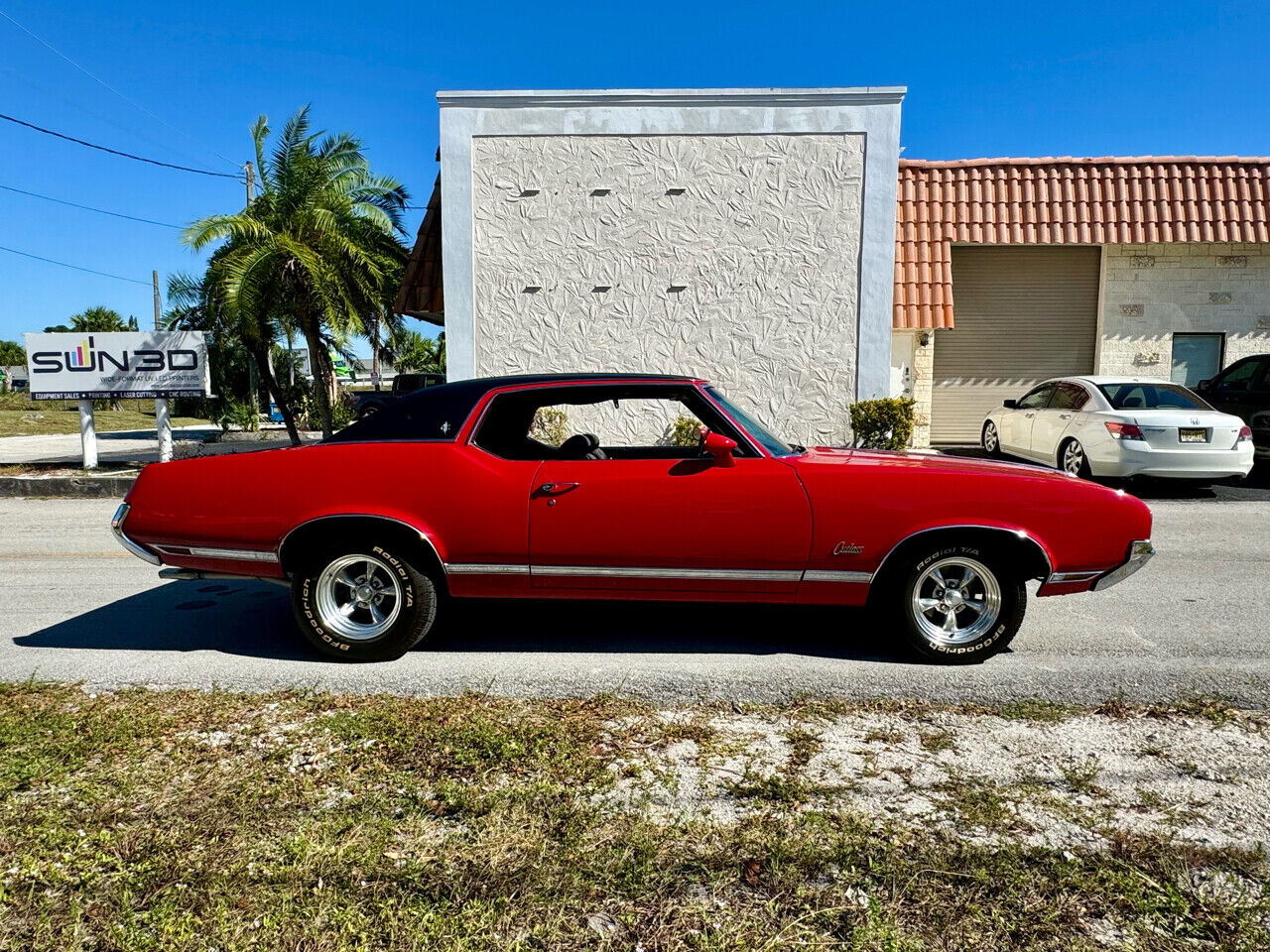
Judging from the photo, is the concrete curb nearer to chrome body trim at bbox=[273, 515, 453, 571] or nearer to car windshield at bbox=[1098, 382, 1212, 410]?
chrome body trim at bbox=[273, 515, 453, 571]

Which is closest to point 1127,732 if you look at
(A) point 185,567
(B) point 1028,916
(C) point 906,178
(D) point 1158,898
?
(D) point 1158,898

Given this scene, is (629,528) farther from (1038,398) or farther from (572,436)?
(1038,398)

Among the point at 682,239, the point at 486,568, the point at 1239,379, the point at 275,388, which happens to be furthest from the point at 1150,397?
the point at 275,388

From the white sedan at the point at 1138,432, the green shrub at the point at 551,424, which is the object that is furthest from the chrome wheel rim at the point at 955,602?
the green shrub at the point at 551,424

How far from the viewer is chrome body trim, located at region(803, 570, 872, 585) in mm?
4488

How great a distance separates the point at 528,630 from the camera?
5285 millimetres

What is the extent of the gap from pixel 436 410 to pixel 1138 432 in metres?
8.76

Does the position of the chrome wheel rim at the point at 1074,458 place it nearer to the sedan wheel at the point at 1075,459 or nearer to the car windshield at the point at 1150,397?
the sedan wheel at the point at 1075,459

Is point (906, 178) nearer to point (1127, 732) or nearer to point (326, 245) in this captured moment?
point (326, 245)

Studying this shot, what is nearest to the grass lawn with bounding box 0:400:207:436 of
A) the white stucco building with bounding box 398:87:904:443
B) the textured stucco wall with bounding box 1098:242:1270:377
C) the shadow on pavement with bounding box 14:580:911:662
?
the white stucco building with bounding box 398:87:904:443

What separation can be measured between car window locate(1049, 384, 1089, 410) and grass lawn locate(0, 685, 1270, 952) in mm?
8999

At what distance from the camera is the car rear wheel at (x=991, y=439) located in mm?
13531

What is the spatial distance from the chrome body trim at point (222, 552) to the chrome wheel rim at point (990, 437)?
11730 millimetres

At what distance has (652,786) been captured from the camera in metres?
3.17
